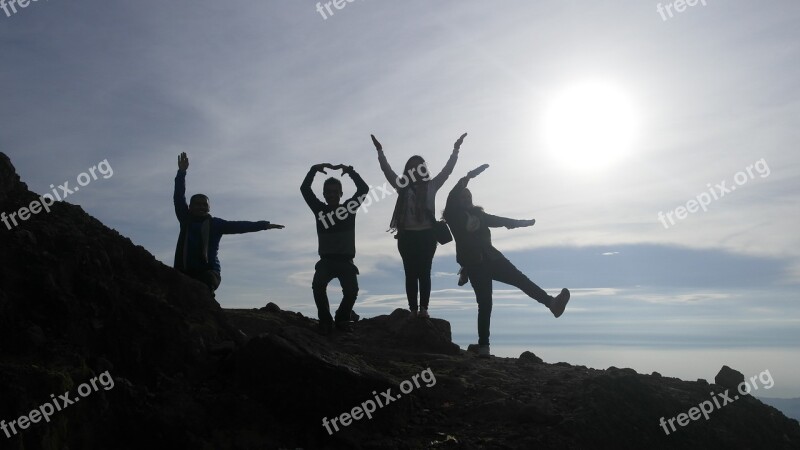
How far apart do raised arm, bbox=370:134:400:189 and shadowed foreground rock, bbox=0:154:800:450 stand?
3888 millimetres

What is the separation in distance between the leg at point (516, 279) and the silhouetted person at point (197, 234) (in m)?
5.32

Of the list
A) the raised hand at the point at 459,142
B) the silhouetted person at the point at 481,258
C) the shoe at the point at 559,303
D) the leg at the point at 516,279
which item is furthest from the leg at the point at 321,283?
the shoe at the point at 559,303

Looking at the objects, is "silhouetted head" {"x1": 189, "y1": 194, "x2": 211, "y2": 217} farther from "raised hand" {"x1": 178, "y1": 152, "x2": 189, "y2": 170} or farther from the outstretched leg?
the outstretched leg

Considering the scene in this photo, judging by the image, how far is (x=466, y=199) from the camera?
12.3m

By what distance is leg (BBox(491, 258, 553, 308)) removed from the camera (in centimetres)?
1218

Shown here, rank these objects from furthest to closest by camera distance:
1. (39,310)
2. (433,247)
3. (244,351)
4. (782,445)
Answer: (433,247) < (782,445) < (244,351) < (39,310)

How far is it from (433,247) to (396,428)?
4.42 meters

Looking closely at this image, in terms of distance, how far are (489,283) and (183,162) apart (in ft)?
21.5

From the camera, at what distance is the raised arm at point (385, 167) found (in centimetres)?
1213

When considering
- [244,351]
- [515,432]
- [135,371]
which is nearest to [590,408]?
[515,432]

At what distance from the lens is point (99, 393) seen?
21.8 ft

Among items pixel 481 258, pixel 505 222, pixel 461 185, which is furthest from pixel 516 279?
pixel 461 185

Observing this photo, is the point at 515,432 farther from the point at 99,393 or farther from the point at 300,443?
the point at 99,393

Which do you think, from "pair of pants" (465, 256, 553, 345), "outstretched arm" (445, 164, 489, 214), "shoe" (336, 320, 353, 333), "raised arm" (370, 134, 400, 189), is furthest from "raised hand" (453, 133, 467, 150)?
"shoe" (336, 320, 353, 333)
